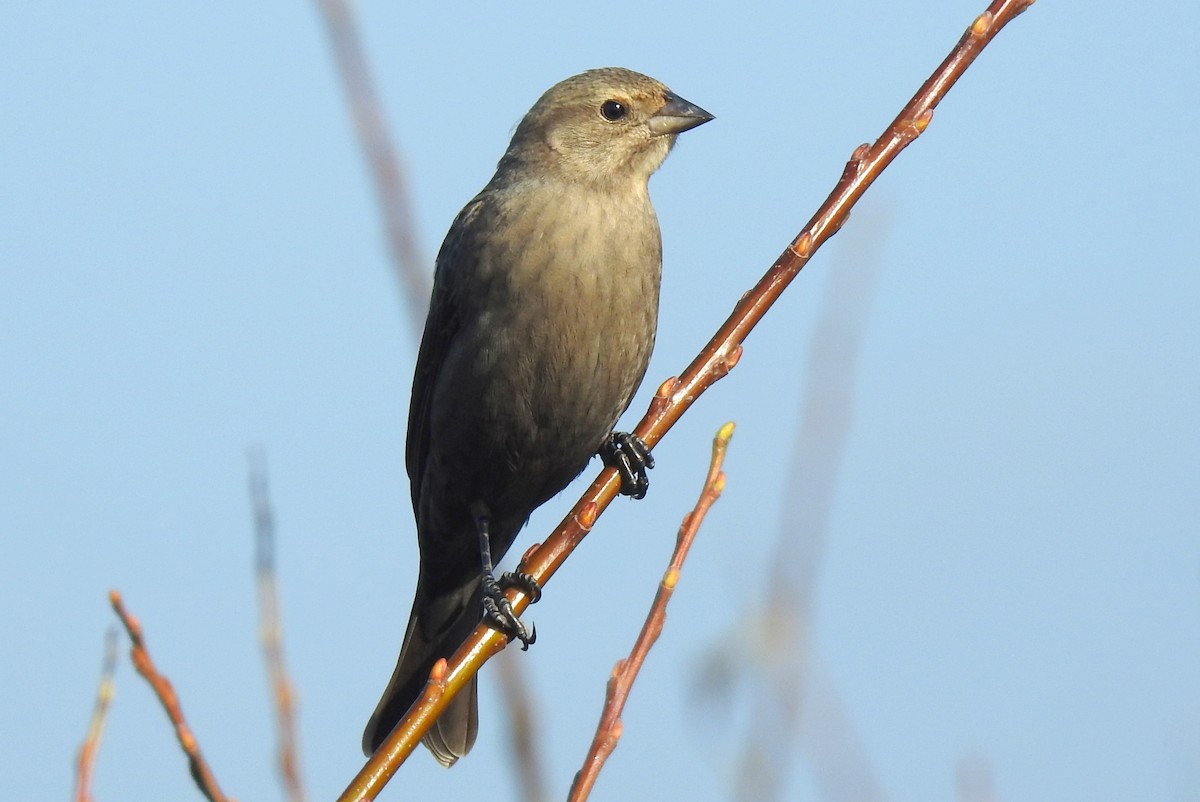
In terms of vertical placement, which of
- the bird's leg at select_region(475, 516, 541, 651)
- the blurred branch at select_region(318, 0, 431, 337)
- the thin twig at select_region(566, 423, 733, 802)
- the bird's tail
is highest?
the blurred branch at select_region(318, 0, 431, 337)

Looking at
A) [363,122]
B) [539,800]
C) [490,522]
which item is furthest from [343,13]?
[490,522]

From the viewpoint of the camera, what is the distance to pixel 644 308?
4949 millimetres

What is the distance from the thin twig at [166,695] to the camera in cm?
211

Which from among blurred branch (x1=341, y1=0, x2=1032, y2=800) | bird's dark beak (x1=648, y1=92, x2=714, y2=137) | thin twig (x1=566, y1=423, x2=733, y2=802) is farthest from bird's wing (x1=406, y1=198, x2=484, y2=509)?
thin twig (x1=566, y1=423, x2=733, y2=802)

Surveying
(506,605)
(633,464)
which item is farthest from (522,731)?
(633,464)

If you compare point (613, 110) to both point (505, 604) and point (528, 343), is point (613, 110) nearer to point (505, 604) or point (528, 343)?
point (528, 343)

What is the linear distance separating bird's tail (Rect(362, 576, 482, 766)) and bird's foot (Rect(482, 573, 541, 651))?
765mm

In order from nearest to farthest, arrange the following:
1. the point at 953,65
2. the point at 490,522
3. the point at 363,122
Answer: the point at 363,122 < the point at 953,65 < the point at 490,522

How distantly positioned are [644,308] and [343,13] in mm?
2590

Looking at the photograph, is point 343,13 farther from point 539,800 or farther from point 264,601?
point 539,800

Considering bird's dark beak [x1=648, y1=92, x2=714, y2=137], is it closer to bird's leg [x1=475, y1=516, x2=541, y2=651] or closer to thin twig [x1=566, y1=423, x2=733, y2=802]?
bird's leg [x1=475, y1=516, x2=541, y2=651]

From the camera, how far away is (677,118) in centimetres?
529

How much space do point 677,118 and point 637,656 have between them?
3.06 m

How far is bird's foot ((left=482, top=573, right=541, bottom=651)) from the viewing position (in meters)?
3.64
